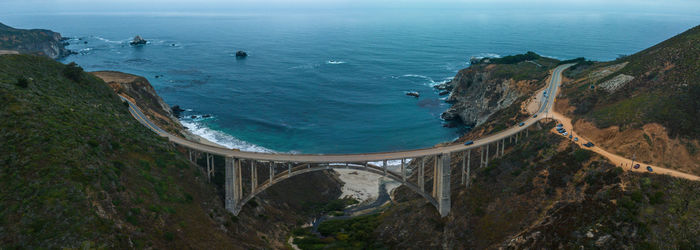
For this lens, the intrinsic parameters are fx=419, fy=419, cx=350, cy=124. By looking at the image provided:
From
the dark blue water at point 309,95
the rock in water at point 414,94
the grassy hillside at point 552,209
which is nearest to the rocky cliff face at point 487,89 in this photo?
the dark blue water at point 309,95

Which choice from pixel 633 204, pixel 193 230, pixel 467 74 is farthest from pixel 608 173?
pixel 467 74

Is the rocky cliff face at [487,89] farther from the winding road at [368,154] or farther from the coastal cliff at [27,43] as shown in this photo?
the coastal cliff at [27,43]

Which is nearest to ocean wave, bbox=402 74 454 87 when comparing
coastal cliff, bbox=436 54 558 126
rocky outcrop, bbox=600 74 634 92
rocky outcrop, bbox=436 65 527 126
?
rocky outcrop, bbox=436 65 527 126

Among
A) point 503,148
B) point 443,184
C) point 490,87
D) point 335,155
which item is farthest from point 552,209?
point 490,87

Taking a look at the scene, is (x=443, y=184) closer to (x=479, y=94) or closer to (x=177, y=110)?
(x=479, y=94)

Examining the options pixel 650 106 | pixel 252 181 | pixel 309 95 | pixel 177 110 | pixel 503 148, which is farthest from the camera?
pixel 309 95

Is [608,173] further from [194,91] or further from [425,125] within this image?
[194,91]

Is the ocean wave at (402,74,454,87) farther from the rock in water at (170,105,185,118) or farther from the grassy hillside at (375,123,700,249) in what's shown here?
the grassy hillside at (375,123,700,249)
